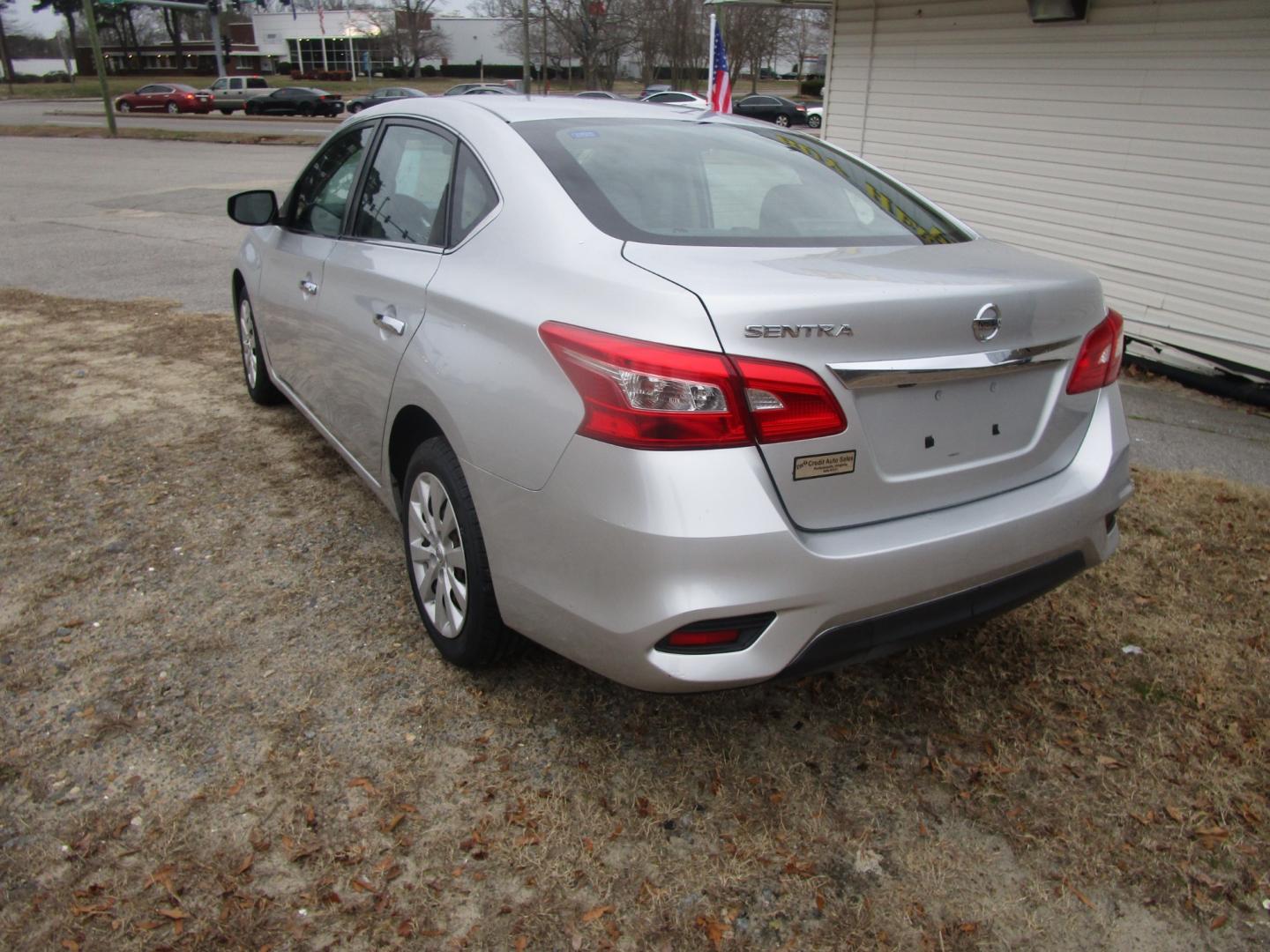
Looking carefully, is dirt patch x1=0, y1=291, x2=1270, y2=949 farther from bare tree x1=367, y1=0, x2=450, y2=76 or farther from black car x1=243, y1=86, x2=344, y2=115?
bare tree x1=367, y1=0, x2=450, y2=76

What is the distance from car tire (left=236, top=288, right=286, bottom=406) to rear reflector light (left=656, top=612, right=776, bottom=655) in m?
3.59

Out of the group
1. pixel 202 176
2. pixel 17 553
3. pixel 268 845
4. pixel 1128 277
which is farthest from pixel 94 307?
pixel 202 176

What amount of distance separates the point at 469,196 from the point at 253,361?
2885 mm

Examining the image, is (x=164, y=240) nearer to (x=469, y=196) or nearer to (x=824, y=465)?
(x=469, y=196)

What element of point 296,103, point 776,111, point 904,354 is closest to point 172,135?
point 296,103

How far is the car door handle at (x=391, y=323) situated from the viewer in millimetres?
3013

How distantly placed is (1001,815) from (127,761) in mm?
2317

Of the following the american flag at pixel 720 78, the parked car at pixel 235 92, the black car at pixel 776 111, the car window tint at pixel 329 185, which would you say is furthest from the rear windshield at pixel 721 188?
the parked car at pixel 235 92

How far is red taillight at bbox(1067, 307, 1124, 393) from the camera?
266 centimetres

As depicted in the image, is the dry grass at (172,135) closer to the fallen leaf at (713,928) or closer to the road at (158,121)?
the road at (158,121)

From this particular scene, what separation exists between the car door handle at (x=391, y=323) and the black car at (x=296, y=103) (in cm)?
4219

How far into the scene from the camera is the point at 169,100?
44.7 meters

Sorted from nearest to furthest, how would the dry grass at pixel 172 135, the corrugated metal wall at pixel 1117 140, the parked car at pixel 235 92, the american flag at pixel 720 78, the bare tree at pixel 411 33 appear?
the corrugated metal wall at pixel 1117 140 → the american flag at pixel 720 78 → the dry grass at pixel 172 135 → the parked car at pixel 235 92 → the bare tree at pixel 411 33

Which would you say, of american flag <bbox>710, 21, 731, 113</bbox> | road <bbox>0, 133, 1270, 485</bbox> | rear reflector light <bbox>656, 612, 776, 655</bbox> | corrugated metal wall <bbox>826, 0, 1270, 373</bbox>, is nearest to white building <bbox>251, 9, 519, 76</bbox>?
road <bbox>0, 133, 1270, 485</bbox>
